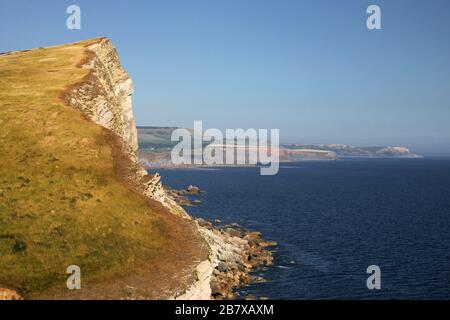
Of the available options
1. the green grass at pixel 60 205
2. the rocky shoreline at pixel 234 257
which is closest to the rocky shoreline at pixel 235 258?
the rocky shoreline at pixel 234 257

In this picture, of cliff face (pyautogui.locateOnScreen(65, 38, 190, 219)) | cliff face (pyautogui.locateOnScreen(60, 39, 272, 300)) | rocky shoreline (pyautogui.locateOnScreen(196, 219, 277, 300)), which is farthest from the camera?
rocky shoreline (pyautogui.locateOnScreen(196, 219, 277, 300))

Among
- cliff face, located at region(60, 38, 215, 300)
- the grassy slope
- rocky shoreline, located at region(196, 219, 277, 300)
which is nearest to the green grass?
the grassy slope

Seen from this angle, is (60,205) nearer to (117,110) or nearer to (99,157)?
(99,157)

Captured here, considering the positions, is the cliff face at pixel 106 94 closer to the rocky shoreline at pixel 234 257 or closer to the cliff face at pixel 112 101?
the cliff face at pixel 112 101

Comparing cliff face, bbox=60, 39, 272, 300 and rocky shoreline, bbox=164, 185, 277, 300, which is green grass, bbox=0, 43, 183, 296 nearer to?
cliff face, bbox=60, 39, 272, 300

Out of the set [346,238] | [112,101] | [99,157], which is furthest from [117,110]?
[346,238]
